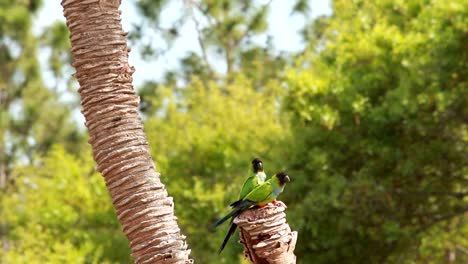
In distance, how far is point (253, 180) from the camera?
341 inches

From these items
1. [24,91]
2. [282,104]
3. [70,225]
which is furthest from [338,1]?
[24,91]

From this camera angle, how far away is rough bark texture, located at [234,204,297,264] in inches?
296

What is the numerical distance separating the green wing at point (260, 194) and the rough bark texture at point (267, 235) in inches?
6.8

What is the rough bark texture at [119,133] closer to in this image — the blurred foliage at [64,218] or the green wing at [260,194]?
the green wing at [260,194]

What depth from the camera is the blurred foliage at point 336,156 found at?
21594mm

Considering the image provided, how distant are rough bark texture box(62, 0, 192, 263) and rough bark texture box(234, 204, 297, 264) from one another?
48cm

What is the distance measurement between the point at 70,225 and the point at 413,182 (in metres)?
11.3

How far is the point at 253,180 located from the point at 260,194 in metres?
0.85

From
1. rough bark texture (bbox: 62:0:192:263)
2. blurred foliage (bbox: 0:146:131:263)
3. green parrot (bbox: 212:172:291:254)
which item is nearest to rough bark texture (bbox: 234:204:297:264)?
green parrot (bbox: 212:172:291:254)

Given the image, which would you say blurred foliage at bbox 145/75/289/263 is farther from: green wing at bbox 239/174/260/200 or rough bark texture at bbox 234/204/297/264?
rough bark texture at bbox 234/204/297/264

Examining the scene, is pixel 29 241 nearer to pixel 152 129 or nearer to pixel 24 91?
pixel 152 129

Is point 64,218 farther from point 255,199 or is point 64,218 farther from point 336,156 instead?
point 255,199

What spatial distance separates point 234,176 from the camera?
29.1 m

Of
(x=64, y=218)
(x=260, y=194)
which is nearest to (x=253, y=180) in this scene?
(x=260, y=194)
